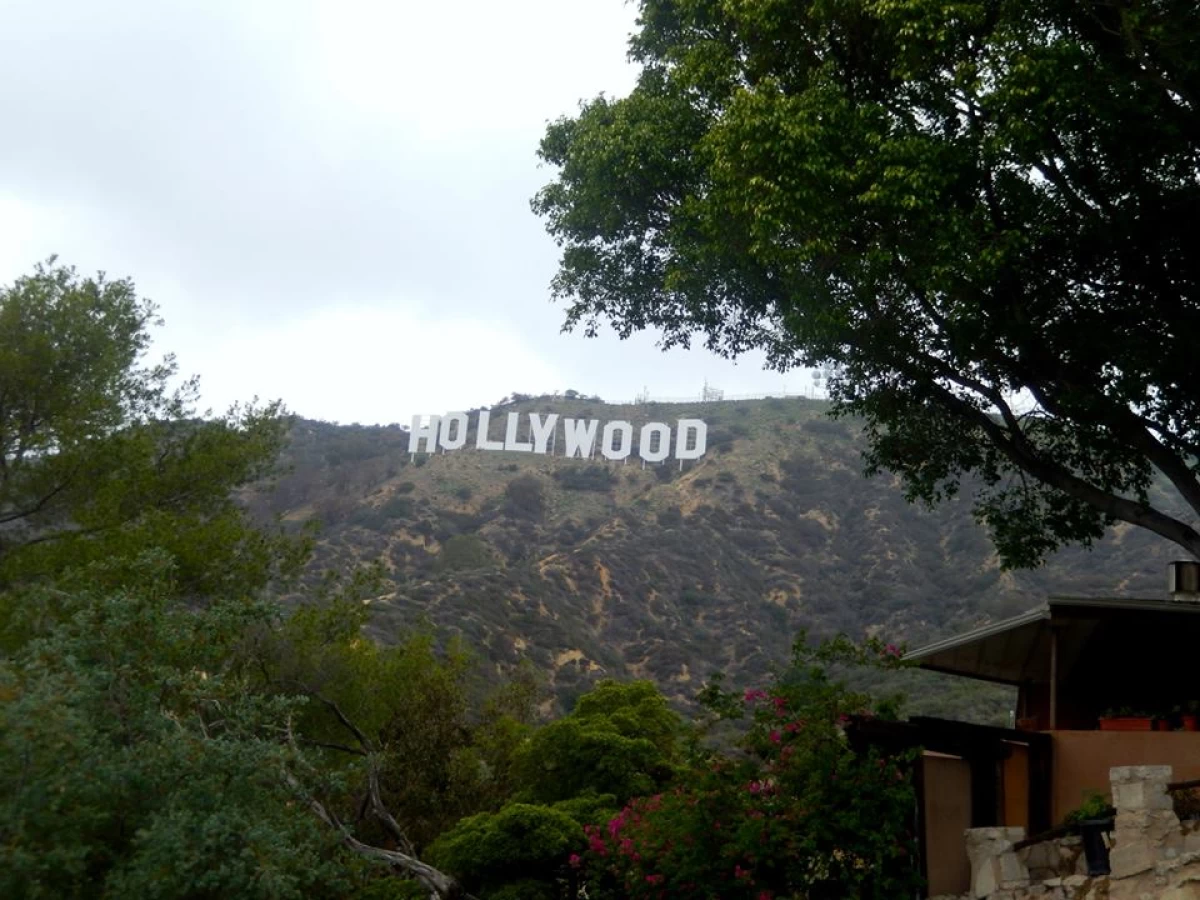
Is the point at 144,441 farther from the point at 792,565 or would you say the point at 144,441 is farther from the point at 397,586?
the point at 792,565

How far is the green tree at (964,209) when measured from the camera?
1255 centimetres

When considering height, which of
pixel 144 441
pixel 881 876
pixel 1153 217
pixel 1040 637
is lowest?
pixel 881 876

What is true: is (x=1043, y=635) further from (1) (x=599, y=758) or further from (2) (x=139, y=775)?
(2) (x=139, y=775)

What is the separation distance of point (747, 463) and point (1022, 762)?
180 ft

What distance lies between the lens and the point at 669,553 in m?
59.4

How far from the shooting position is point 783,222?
13.1m

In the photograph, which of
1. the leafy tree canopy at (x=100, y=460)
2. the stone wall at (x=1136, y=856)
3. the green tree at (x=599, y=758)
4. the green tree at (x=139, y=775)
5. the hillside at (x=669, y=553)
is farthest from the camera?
the hillside at (x=669, y=553)

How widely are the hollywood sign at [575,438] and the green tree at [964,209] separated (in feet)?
163

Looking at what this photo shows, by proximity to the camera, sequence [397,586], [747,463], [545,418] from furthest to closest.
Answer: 1. [545,418]
2. [747,463]
3. [397,586]

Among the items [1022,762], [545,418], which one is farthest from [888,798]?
[545,418]

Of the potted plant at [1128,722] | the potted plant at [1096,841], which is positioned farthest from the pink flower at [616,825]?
the potted plant at [1096,841]

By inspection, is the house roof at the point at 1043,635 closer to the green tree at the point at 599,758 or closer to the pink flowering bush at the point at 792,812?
the pink flowering bush at the point at 792,812

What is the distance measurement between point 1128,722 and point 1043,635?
2.29m

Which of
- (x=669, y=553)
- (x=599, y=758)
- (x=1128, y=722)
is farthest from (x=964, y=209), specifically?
(x=669, y=553)
